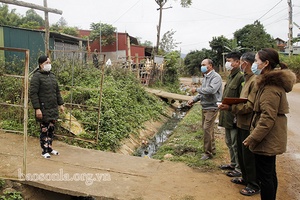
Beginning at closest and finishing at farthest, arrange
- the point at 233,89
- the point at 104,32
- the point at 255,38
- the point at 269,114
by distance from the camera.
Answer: the point at 269,114, the point at 233,89, the point at 104,32, the point at 255,38

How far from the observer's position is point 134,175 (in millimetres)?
3959

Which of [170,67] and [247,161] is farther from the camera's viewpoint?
[170,67]

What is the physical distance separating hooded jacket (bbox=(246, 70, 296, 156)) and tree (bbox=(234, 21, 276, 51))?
28.3 m

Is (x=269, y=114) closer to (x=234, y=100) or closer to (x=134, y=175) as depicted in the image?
(x=234, y=100)

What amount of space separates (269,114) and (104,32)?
66.5 feet

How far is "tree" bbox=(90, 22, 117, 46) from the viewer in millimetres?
21203

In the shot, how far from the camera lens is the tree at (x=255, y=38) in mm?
28594

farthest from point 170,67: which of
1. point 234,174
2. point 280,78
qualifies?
point 280,78

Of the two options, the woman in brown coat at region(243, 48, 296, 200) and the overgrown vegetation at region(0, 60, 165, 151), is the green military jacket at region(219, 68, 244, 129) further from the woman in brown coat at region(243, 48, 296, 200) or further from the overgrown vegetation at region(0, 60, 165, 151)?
the overgrown vegetation at region(0, 60, 165, 151)

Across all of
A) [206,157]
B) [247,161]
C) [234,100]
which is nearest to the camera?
[234,100]

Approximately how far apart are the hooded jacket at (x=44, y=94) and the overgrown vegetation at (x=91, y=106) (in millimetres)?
1226

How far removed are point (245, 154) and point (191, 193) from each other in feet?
2.91

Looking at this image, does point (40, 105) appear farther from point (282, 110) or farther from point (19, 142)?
point (282, 110)

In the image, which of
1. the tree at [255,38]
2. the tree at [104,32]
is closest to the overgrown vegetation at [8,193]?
the tree at [104,32]
